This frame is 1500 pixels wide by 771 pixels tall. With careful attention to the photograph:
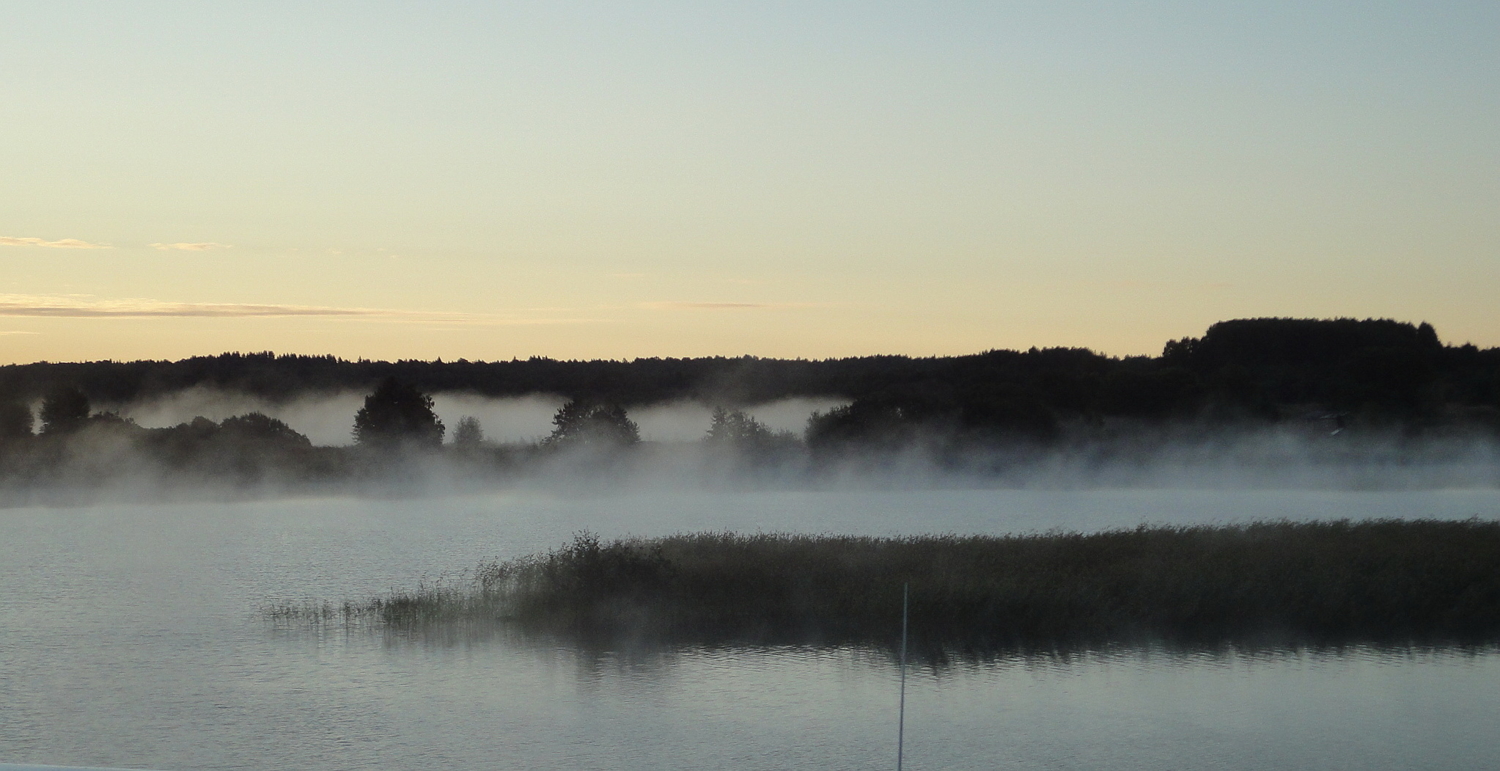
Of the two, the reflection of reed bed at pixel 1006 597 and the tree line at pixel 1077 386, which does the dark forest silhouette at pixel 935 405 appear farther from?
the reflection of reed bed at pixel 1006 597

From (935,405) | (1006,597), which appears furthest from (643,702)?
(935,405)

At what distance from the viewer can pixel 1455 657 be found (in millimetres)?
18562

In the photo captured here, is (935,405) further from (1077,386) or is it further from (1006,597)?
(1006,597)

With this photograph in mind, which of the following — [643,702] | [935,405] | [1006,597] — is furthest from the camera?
[935,405]

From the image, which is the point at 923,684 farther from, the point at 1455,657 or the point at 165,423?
the point at 165,423

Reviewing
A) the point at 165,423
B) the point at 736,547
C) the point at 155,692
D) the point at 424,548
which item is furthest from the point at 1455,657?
the point at 165,423

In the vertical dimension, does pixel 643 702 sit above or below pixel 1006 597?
below

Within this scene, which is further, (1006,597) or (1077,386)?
(1077,386)

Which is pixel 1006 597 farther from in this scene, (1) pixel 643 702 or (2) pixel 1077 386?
(2) pixel 1077 386

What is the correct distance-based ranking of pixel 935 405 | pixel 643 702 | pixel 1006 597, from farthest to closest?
pixel 935 405 → pixel 1006 597 → pixel 643 702

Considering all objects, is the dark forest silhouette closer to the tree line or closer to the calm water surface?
the tree line

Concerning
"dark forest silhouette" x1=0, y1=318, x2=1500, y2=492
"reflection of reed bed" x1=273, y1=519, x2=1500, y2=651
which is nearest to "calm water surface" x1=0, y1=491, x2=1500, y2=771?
"reflection of reed bed" x1=273, y1=519, x2=1500, y2=651

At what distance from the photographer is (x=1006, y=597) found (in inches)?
829

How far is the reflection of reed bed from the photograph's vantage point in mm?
20344
